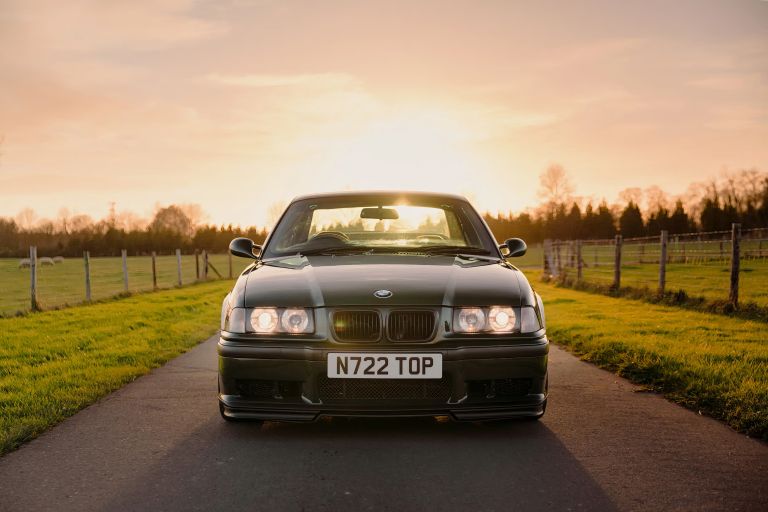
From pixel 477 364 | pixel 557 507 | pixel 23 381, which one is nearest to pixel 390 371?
pixel 477 364

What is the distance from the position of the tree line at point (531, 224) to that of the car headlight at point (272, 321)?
6654 cm

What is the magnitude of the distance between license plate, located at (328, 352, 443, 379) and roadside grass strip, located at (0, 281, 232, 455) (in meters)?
2.02

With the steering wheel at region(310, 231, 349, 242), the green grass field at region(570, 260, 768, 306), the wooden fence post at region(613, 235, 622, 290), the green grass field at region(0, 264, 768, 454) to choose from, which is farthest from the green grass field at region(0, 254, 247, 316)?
the green grass field at region(570, 260, 768, 306)

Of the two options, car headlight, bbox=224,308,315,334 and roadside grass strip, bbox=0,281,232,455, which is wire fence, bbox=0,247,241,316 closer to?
roadside grass strip, bbox=0,281,232,455

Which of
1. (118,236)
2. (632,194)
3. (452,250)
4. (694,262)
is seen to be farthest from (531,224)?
(452,250)

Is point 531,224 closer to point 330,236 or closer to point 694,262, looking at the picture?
point 694,262

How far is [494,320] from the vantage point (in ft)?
13.2

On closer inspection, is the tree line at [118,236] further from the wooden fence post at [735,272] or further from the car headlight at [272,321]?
the car headlight at [272,321]

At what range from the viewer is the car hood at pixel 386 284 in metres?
3.97

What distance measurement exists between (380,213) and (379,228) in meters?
0.13

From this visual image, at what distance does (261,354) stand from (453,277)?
4.06 feet

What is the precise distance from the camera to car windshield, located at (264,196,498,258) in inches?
199

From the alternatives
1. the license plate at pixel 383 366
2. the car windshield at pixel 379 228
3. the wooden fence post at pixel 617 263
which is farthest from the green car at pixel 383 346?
the wooden fence post at pixel 617 263

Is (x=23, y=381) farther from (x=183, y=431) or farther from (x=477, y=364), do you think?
(x=477, y=364)
